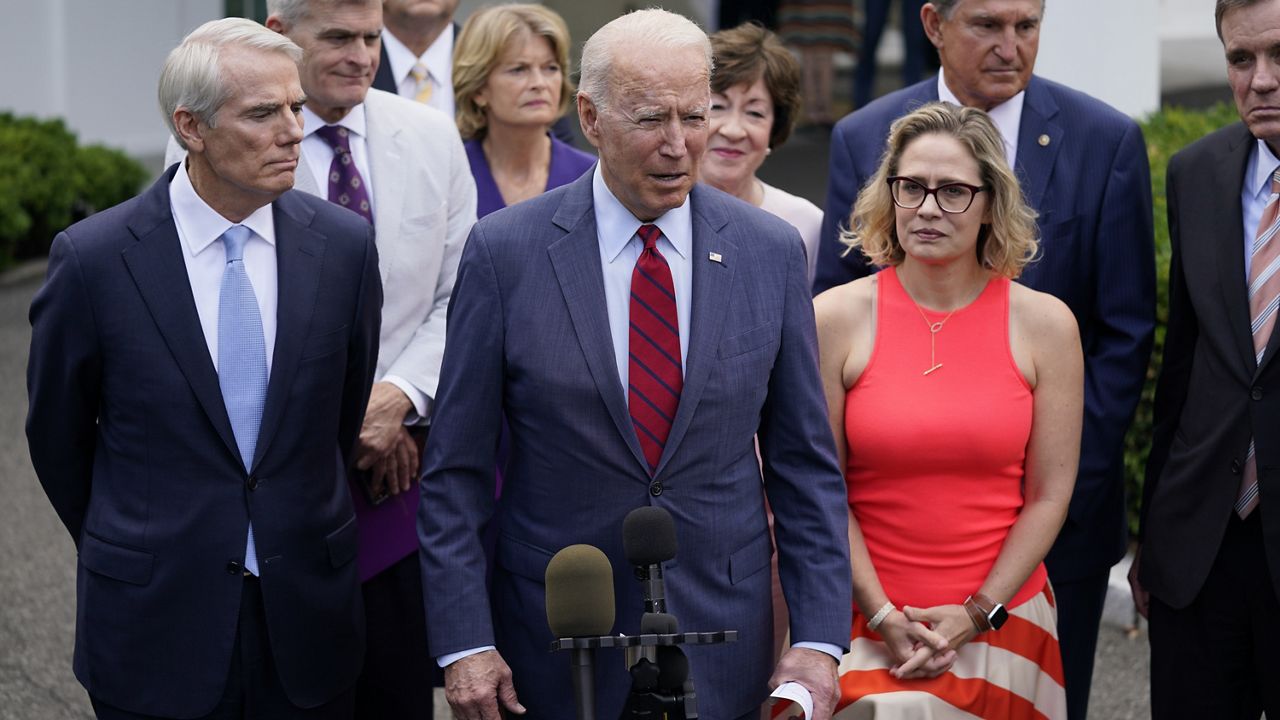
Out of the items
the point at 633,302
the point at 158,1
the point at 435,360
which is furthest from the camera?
the point at 158,1

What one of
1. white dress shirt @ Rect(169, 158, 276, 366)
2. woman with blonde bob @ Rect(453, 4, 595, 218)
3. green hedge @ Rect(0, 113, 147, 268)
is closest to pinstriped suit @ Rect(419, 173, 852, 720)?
white dress shirt @ Rect(169, 158, 276, 366)

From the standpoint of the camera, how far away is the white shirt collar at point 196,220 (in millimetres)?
3742

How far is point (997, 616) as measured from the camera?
4.08 m

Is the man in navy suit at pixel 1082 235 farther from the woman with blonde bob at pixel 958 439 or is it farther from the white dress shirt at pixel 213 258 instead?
the white dress shirt at pixel 213 258

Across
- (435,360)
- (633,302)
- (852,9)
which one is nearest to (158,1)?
(852,9)

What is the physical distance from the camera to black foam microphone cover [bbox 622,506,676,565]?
2762 millimetres

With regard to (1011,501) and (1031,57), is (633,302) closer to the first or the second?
(1011,501)

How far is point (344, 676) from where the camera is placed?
3.97 meters

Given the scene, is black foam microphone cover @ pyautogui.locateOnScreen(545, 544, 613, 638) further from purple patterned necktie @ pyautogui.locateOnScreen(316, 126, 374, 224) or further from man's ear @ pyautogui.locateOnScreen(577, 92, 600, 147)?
purple patterned necktie @ pyautogui.locateOnScreen(316, 126, 374, 224)

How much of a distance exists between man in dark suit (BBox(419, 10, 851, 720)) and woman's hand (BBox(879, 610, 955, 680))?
1.63 feet

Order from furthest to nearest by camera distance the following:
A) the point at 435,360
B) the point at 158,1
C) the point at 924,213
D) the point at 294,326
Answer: the point at 158,1
the point at 435,360
the point at 924,213
the point at 294,326

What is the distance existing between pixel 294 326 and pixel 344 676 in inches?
34.7

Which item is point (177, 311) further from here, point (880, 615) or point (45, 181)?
point (45, 181)

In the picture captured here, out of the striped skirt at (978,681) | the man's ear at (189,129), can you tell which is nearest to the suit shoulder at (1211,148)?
the striped skirt at (978,681)
